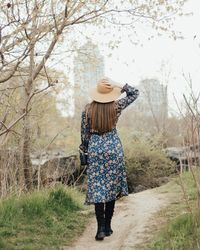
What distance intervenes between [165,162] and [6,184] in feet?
22.4

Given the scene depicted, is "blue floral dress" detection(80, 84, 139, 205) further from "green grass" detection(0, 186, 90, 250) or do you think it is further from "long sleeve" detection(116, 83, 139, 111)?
"green grass" detection(0, 186, 90, 250)

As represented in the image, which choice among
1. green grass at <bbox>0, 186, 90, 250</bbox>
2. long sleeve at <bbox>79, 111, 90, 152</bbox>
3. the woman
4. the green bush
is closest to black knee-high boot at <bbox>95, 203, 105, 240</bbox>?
the woman

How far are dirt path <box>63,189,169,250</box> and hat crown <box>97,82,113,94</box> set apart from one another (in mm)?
1559

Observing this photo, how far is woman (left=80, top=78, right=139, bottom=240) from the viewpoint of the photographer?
15.4 feet

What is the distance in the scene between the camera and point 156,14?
7223 millimetres

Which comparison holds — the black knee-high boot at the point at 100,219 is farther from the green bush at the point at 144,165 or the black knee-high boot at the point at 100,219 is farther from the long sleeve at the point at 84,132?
the green bush at the point at 144,165

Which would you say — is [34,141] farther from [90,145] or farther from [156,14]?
[90,145]

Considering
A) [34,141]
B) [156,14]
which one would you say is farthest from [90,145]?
[34,141]

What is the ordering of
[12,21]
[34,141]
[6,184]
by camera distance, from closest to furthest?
[12,21] < [6,184] < [34,141]

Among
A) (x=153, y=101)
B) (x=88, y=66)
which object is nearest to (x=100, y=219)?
(x=88, y=66)

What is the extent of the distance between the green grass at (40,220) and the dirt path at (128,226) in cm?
17

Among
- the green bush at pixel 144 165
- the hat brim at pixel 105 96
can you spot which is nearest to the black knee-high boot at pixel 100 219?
the hat brim at pixel 105 96

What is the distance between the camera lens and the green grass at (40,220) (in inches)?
184

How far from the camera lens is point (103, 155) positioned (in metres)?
4.67
